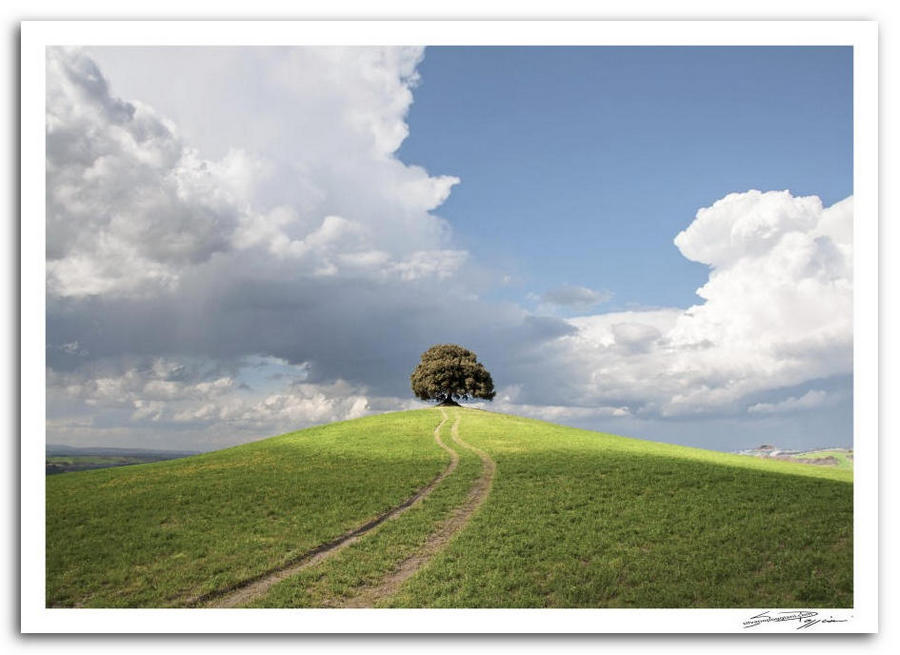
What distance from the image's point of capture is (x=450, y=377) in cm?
4566

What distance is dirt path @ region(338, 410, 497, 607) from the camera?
448 inches

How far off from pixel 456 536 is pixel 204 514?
7.91 m

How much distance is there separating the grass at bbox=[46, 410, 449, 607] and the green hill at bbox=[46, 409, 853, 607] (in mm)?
64

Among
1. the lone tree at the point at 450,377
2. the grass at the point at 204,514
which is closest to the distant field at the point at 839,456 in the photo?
the grass at the point at 204,514

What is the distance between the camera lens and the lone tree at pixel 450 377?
4544 cm

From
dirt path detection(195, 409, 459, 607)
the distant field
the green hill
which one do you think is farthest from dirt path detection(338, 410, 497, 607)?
the distant field

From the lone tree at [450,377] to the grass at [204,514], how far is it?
18987mm

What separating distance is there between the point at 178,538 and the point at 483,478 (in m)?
9.98
